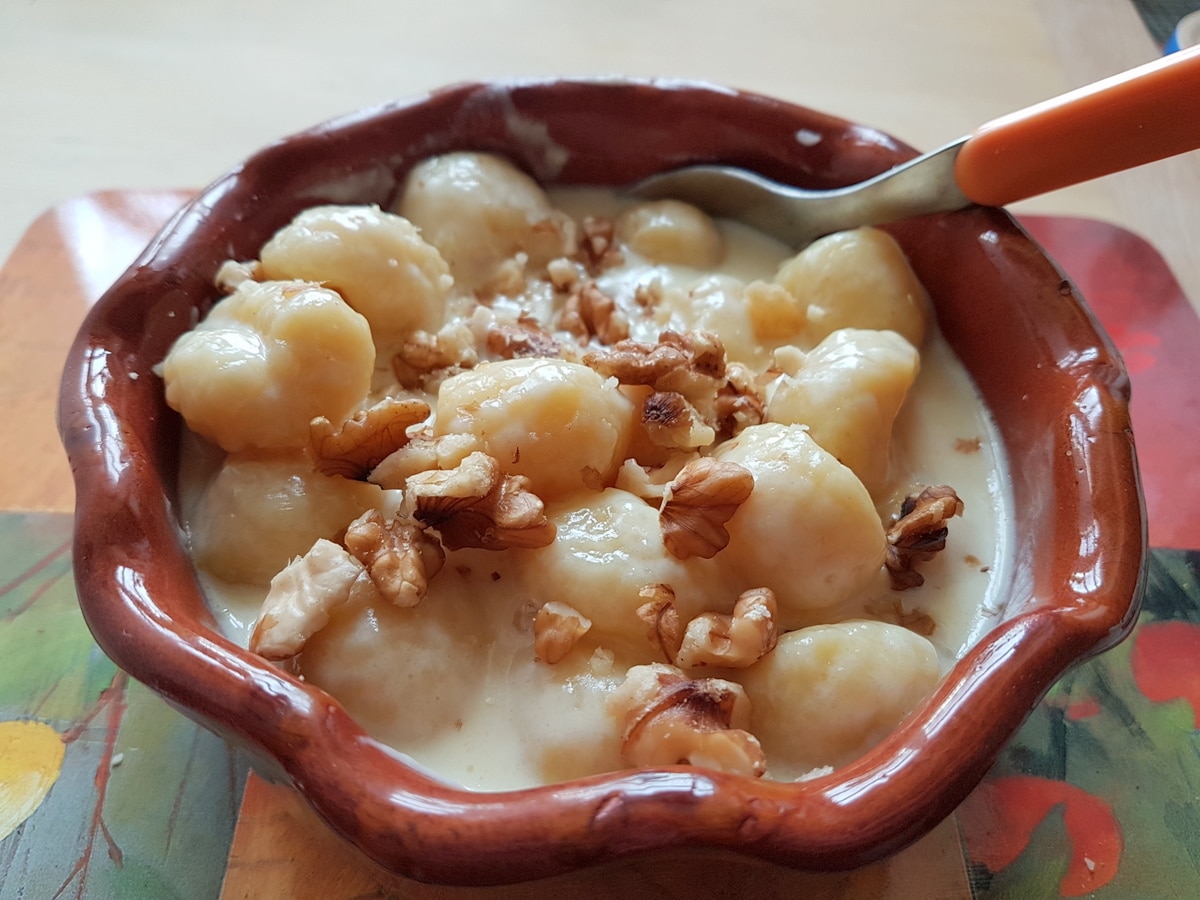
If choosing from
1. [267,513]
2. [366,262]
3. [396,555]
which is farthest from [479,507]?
[366,262]

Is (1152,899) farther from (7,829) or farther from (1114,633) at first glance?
(7,829)

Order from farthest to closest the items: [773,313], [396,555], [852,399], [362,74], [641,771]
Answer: [362,74]
[773,313]
[852,399]
[396,555]
[641,771]

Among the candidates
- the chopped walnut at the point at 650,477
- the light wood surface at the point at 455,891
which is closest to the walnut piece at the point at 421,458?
the chopped walnut at the point at 650,477

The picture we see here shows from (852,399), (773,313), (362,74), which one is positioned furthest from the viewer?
(362,74)

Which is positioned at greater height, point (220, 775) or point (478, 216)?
point (478, 216)

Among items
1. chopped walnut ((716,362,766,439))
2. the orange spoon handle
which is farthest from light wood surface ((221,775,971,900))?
the orange spoon handle

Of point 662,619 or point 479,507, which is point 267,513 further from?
point 662,619

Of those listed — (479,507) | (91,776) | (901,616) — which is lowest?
(91,776)
